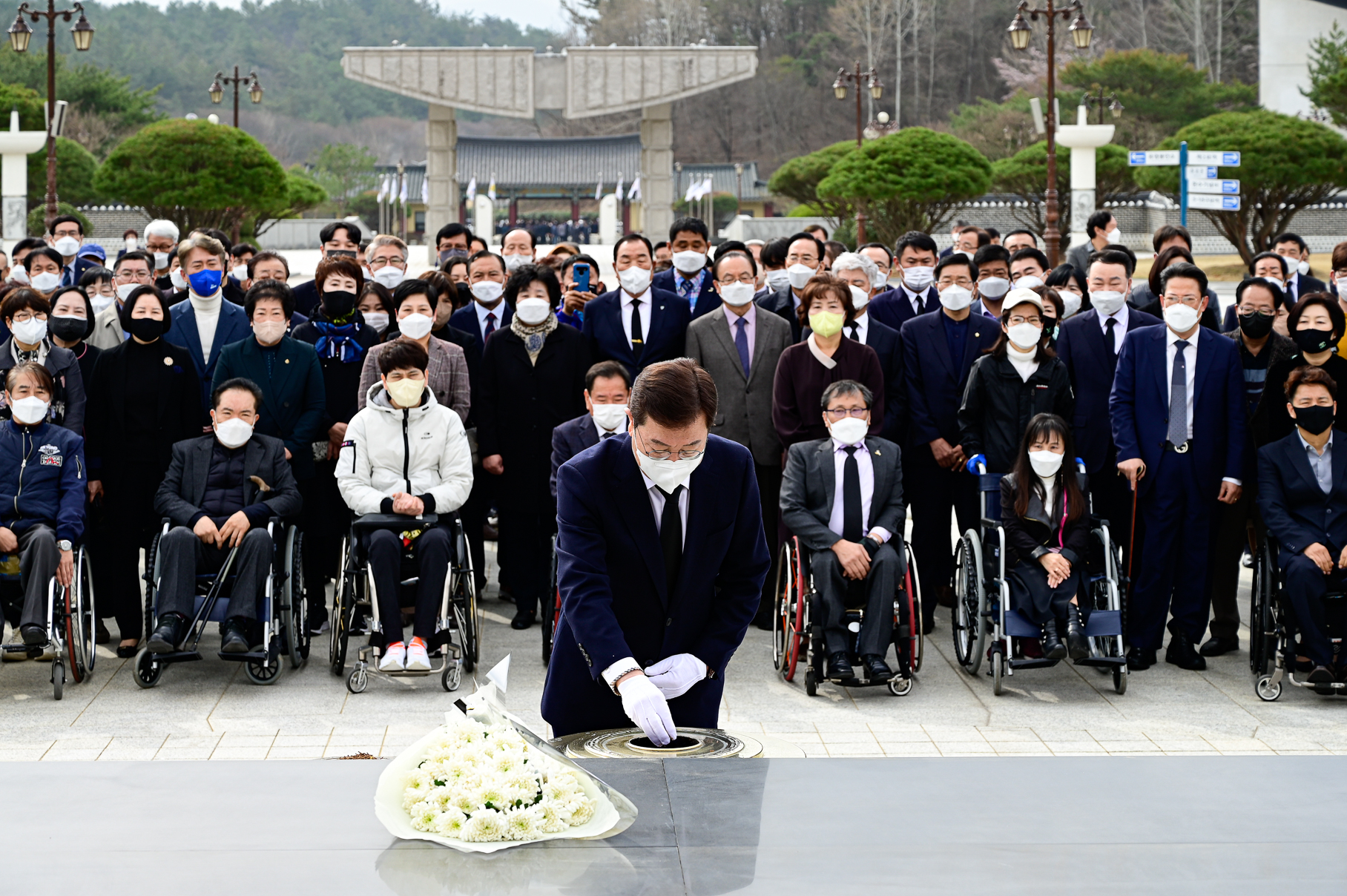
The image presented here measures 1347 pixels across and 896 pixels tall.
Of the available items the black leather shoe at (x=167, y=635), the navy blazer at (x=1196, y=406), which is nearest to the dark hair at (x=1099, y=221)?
the navy blazer at (x=1196, y=406)

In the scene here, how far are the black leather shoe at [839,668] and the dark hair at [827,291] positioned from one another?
1.85m

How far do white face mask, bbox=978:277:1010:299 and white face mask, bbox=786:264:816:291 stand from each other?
3.26 feet

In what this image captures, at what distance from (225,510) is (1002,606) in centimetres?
372

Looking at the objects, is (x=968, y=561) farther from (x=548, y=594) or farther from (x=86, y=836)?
(x=86, y=836)

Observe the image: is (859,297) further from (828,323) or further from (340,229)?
(340,229)

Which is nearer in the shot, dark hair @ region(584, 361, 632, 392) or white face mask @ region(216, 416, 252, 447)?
dark hair @ region(584, 361, 632, 392)

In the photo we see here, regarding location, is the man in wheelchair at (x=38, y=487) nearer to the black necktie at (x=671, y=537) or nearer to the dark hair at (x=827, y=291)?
the dark hair at (x=827, y=291)

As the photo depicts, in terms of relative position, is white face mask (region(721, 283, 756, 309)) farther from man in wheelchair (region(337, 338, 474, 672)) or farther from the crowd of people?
man in wheelchair (region(337, 338, 474, 672))

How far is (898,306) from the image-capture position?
30.2 feet

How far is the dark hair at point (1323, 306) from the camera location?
297 inches

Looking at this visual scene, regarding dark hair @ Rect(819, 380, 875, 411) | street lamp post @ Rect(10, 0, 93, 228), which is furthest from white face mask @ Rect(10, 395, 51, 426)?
street lamp post @ Rect(10, 0, 93, 228)

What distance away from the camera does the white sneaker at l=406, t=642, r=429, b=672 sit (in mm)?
6891

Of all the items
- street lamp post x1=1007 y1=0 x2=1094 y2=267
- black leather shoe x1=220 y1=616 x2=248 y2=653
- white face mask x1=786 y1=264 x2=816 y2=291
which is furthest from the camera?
street lamp post x1=1007 y1=0 x2=1094 y2=267

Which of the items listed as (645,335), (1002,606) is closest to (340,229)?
(645,335)
